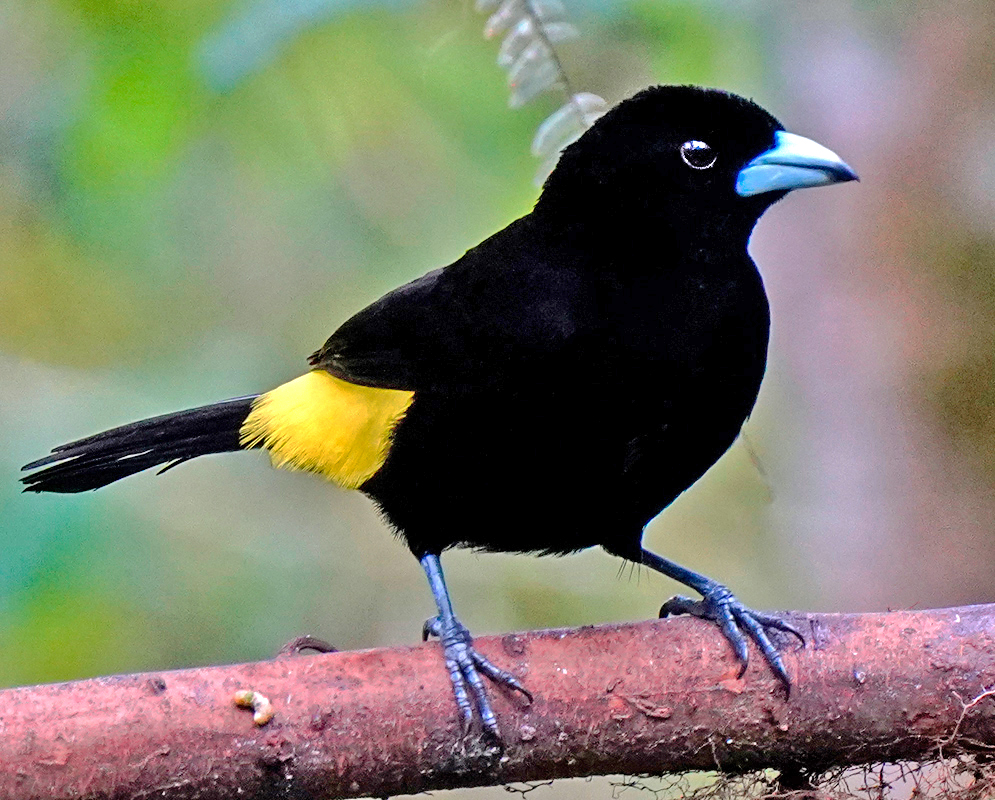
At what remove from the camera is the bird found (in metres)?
2.07

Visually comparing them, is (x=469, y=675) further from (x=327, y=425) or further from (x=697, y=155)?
(x=697, y=155)

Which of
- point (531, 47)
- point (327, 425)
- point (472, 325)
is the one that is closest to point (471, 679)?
point (472, 325)

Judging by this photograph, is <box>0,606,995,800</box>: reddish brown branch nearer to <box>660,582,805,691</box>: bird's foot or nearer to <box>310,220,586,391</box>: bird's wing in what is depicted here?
<box>660,582,805,691</box>: bird's foot

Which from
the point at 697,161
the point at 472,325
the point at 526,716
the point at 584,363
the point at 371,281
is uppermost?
the point at 371,281

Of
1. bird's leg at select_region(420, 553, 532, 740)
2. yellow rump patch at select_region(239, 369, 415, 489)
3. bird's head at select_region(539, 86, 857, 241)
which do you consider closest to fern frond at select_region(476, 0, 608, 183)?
bird's head at select_region(539, 86, 857, 241)

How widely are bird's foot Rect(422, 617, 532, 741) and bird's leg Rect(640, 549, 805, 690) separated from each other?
1.17 feet

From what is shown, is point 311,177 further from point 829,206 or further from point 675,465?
point 829,206

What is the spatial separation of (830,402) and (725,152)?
1.40m

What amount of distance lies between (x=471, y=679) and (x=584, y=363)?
0.56m

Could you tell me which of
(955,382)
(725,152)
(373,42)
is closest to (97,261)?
(373,42)

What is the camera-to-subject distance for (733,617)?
81.0 inches

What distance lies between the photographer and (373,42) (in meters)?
2.74

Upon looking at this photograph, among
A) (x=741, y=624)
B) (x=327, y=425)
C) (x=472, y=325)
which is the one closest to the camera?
(x=741, y=624)

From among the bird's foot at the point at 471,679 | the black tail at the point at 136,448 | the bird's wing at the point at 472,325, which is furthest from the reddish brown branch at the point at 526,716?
the black tail at the point at 136,448
